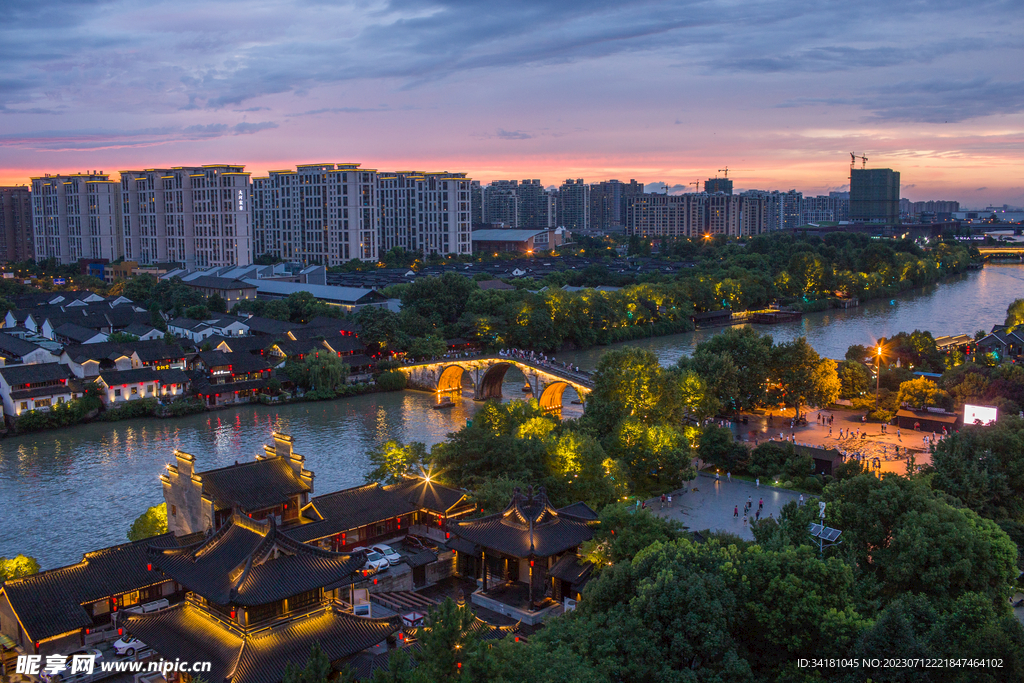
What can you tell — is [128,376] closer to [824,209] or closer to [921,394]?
[921,394]

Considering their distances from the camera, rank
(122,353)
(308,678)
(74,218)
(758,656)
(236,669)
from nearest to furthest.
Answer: (308,678) < (236,669) < (758,656) < (122,353) < (74,218)

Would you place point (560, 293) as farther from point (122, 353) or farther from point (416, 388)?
point (122, 353)

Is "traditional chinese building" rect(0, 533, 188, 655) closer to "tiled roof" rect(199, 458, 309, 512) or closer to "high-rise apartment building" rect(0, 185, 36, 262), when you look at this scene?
"tiled roof" rect(199, 458, 309, 512)

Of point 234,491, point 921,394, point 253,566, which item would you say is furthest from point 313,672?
point 921,394

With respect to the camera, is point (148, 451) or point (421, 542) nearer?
point (421, 542)

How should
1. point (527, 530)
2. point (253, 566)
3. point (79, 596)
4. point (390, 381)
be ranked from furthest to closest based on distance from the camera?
1. point (390, 381)
2. point (527, 530)
3. point (79, 596)
4. point (253, 566)

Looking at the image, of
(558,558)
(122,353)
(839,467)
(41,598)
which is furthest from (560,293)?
(41,598)

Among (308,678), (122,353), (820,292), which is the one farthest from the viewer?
(820,292)
